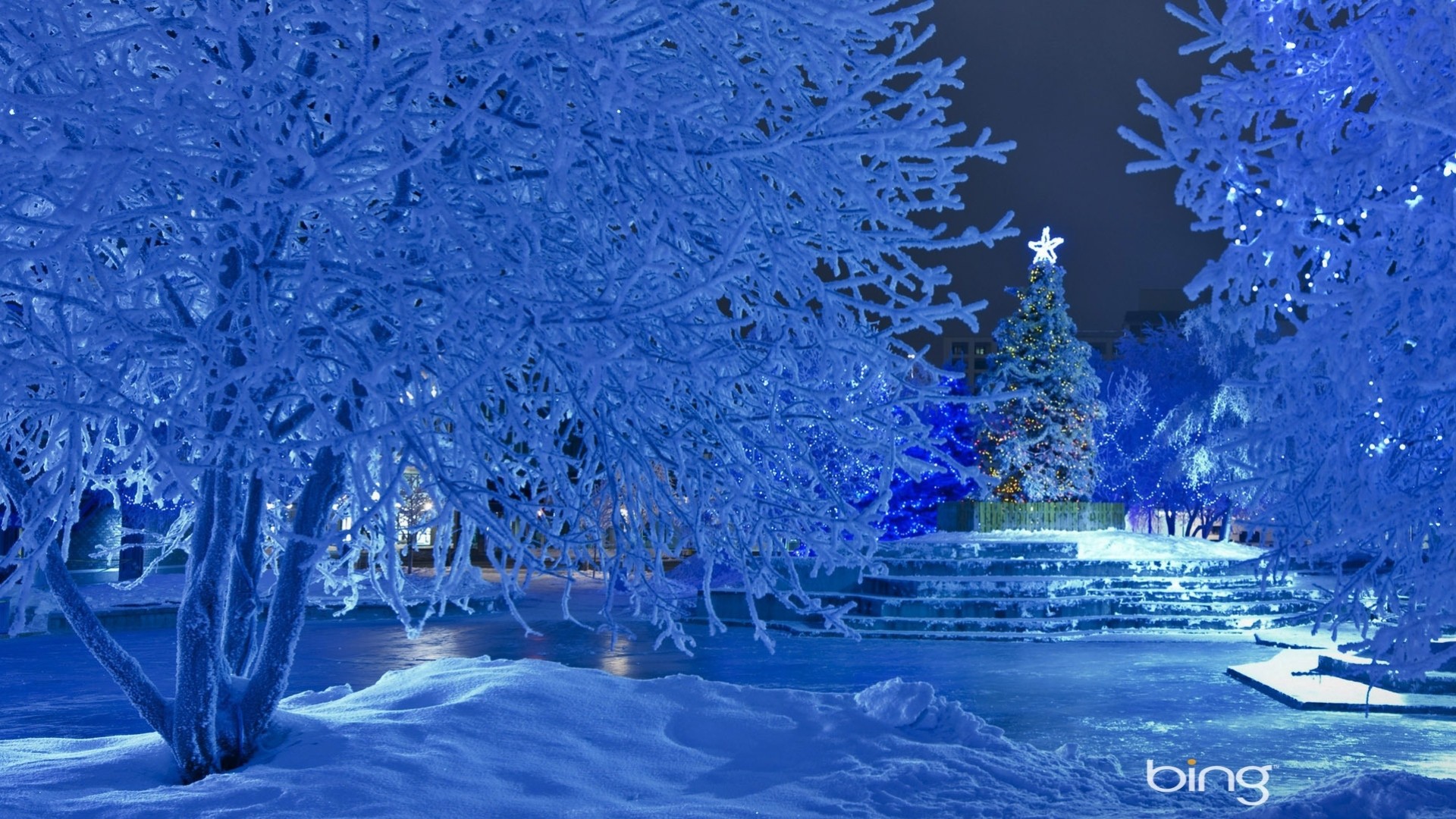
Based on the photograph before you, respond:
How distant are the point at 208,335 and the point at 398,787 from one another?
2.46m

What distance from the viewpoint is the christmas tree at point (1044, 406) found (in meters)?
31.7

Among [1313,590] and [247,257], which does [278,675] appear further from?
[1313,590]

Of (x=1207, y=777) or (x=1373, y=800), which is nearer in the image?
(x=1373, y=800)

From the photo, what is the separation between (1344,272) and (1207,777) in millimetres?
3769

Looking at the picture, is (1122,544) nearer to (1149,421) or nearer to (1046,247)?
(1046,247)

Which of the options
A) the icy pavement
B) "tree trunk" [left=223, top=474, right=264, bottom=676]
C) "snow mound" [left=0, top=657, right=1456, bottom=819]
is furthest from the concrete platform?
"tree trunk" [left=223, top=474, right=264, bottom=676]

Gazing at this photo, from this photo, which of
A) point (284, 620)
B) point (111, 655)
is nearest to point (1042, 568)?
point (284, 620)

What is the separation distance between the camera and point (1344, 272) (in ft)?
29.0

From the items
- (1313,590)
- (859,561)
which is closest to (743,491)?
(859,561)

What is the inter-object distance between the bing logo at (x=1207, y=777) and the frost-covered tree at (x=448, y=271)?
12.1 feet

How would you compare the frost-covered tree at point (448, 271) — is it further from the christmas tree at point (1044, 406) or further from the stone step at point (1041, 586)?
the christmas tree at point (1044, 406)

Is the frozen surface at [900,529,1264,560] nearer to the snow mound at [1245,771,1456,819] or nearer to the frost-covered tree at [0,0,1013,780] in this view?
the snow mound at [1245,771,1456,819]

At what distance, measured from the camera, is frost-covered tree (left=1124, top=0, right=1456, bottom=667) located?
20.9 ft

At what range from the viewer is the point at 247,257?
15.3 feet
